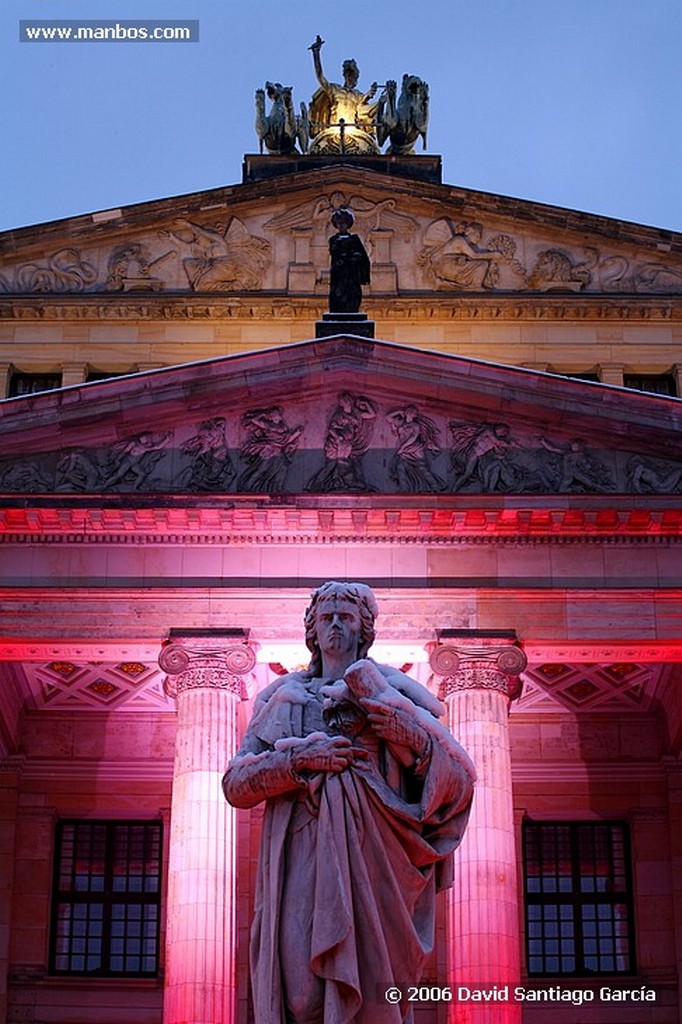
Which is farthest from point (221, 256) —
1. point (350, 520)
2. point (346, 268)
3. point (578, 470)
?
point (578, 470)

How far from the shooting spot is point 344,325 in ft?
96.1

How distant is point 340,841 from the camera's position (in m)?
7.97

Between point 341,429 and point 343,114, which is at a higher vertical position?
point 343,114

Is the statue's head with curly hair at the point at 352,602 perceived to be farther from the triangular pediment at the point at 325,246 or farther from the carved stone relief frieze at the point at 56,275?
the carved stone relief frieze at the point at 56,275

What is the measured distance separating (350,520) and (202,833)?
15.9 feet

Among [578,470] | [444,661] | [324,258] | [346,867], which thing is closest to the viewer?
[346,867]

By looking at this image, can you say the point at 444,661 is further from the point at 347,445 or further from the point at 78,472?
the point at 78,472

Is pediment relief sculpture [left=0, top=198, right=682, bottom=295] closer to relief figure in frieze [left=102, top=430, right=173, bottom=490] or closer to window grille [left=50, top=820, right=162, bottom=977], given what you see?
relief figure in frieze [left=102, top=430, right=173, bottom=490]

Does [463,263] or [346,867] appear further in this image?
[463,263]

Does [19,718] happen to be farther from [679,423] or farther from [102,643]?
[679,423]

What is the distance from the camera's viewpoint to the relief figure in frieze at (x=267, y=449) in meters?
28.0

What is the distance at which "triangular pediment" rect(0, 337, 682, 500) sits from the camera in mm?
28062

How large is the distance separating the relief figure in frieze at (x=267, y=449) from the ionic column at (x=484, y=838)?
3409mm

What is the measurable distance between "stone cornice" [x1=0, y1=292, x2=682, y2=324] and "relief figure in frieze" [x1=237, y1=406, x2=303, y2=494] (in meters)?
7.53
